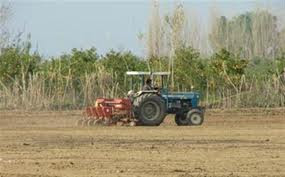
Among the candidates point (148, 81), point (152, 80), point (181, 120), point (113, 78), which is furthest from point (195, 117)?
point (113, 78)

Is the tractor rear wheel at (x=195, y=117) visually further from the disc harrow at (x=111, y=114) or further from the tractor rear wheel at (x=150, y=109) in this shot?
the disc harrow at (x=111, y=114)

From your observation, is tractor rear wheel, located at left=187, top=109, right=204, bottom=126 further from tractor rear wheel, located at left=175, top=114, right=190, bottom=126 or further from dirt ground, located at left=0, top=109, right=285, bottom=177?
dirt ground, located at left=0, top=109, right=285, bottom=177

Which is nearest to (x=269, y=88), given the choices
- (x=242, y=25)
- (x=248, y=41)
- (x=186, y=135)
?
(x=186, y=135)

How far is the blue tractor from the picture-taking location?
2869 cm

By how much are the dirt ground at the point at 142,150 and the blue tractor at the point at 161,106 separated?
2.36 ft

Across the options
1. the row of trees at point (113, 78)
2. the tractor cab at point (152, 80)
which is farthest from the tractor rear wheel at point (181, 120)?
the row of trees at point (113, 78)

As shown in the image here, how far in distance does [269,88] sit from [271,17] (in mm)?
38826

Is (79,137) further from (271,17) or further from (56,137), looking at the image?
(271,17)

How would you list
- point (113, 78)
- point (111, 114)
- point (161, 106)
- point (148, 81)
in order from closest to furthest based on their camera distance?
1. point (148, 81)
2. point (161, 106)
3. point (111, 114)
4. point (113, 78)

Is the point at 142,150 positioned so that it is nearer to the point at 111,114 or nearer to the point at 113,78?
the point at 111,114

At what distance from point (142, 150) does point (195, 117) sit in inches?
402

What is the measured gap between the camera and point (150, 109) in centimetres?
2878

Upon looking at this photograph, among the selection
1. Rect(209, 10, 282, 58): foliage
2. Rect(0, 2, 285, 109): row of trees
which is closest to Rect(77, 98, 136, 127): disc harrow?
Rect(0, 2, 285, 109): row of trees

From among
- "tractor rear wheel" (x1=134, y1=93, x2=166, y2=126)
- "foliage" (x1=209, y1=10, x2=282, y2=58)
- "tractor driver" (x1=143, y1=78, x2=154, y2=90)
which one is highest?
"foliage" (x1=209, y1=10, x2=282, y2=58)
